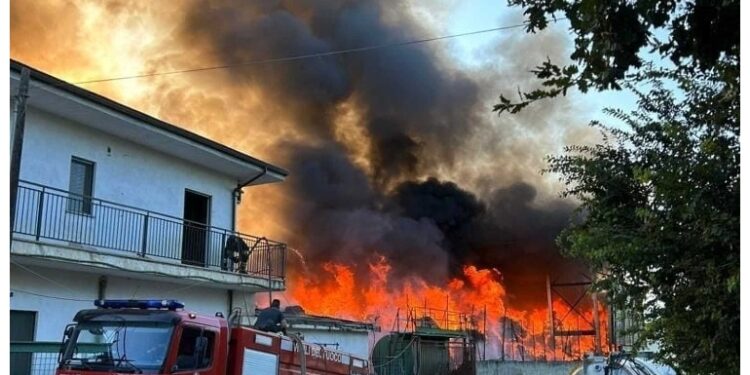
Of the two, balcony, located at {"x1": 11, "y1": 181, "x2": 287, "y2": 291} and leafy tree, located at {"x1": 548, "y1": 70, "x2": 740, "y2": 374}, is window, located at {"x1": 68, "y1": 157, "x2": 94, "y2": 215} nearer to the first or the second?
balcony, located at {"x1": 11, "y1": 181, "x2": 287, "y2": 291}

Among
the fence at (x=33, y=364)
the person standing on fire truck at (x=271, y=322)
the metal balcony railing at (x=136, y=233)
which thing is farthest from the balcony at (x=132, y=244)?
the person standing on fire truck at (x=271, y=322)

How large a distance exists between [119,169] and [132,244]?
1.62 meters

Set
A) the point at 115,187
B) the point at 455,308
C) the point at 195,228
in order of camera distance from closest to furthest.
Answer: the point at 115,187, the point at 195,228, the point at 455,308

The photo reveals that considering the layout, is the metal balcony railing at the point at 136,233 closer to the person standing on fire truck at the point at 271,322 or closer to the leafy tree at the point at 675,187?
the person standing on fire truck at the point at 271,322

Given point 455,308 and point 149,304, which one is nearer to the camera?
point 149,304

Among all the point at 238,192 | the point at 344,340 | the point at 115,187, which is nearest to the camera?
the point at 115,187

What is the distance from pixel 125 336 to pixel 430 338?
1578cm

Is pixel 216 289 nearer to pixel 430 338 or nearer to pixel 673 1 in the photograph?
pixel 430 338

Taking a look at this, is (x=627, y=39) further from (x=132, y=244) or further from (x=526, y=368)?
(x=526, y=368)

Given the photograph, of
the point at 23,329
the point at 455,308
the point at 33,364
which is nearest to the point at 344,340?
the point at 23,329

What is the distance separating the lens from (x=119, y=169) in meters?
15.4

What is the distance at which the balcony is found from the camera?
12660 mm

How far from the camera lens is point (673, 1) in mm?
4715
